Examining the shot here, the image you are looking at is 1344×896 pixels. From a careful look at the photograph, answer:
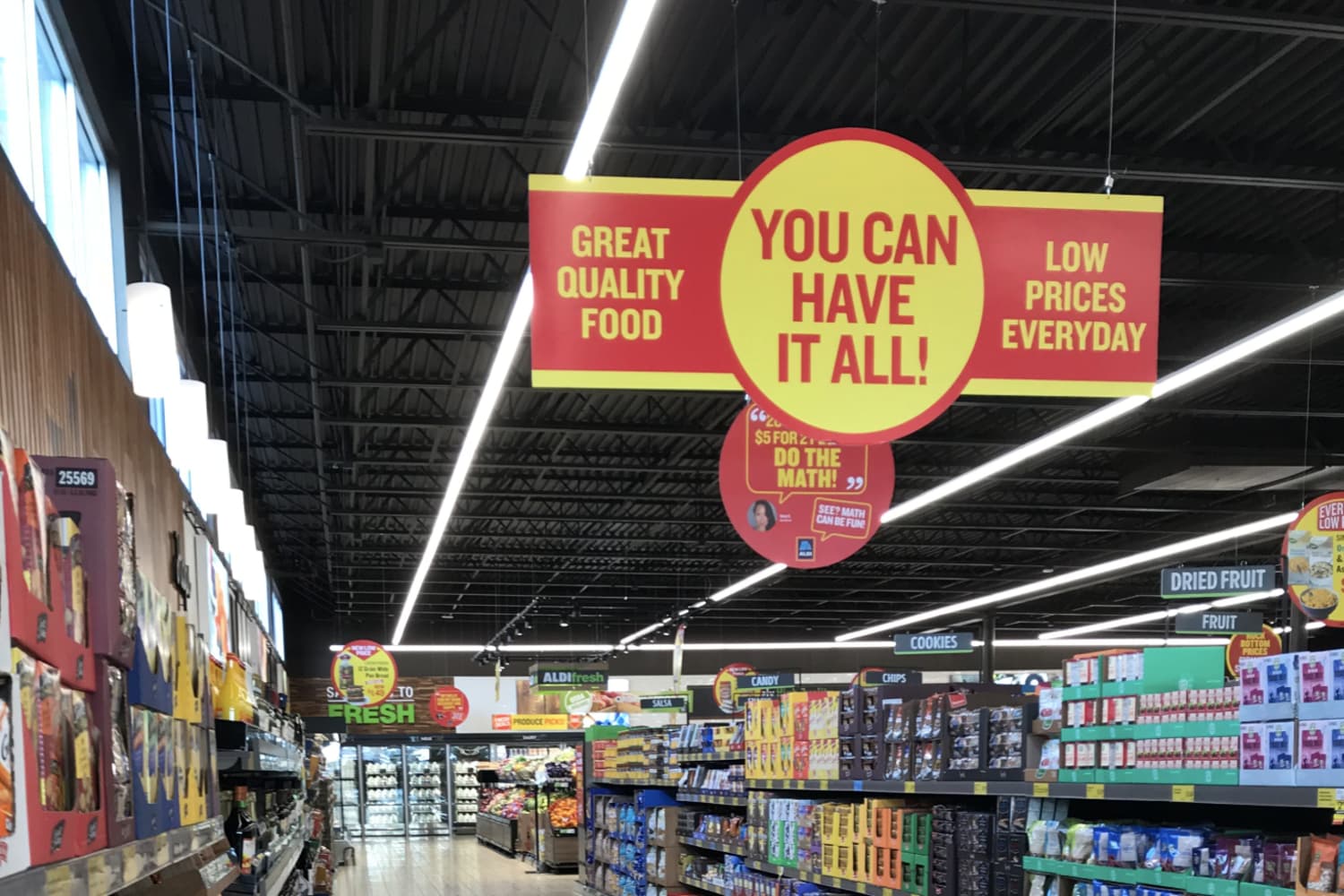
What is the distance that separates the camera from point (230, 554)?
747 cm

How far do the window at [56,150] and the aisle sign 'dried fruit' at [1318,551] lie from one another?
7590 millimetres

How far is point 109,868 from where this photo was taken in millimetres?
1818

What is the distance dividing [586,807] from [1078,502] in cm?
956

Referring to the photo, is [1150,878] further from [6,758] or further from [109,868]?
[6,758]

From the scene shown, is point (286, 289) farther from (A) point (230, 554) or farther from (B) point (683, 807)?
(B) point (683, 807)

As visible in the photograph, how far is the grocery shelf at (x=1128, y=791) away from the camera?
10.8 ft

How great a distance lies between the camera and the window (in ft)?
14.9

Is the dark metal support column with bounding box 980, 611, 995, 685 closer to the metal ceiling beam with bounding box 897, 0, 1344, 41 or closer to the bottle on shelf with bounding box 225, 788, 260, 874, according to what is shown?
the metal ceiling beam with bounding box 897, 0, 1344, 41

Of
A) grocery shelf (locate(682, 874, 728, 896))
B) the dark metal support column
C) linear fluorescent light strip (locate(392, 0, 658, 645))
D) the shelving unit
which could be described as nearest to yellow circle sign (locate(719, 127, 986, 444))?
linear fluorescent light strip (locate(392, 0, 658, 645))

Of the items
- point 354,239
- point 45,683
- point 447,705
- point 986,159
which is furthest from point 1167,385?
point 447,705

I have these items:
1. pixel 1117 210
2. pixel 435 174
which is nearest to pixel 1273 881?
pixel 1117 210

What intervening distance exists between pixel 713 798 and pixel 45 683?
24.4 ft

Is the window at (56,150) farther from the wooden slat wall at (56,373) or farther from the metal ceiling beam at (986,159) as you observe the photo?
the metal ceiling beam at (986,159)

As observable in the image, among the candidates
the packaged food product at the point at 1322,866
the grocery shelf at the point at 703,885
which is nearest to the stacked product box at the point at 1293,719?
the packaged food product at the point at 1322,866
